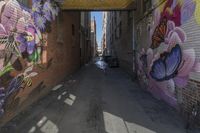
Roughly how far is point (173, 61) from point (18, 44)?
4534 millimetres

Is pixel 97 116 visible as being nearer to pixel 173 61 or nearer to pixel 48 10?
pixel 173 61

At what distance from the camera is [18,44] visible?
7312 mm

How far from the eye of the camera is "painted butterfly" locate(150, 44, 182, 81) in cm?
780

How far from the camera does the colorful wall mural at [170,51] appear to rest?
6891mm

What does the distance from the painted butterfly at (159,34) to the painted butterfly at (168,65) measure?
63cm

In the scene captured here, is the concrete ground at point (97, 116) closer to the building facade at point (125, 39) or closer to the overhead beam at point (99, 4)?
the overhead beam at point (99, 4)

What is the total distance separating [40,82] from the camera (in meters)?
9.91

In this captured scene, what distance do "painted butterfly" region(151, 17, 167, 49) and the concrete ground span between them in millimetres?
2098

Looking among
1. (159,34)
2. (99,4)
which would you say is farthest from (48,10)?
(159,34)

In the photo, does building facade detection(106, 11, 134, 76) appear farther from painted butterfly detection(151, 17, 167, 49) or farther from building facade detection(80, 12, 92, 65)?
painted butterfly detection(151, 17, 167, 49)

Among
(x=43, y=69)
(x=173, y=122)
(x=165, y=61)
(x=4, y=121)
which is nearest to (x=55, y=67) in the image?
(x=43, y=69)

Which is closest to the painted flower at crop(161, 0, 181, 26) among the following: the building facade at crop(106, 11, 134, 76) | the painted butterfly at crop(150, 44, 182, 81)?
the painted butterfly at crop(150, 44, 182, 81)

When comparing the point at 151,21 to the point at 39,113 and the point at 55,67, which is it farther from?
the point at 39,113

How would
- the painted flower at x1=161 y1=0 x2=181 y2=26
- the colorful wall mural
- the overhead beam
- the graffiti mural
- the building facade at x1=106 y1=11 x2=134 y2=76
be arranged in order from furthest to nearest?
the building facade at x1=106 y1=11 x2=134 y2=76, the overhead beam, the painted flower at x1=161 y1=0 x2=181 y2=26, the colorful wall mural, the graffiti mural
